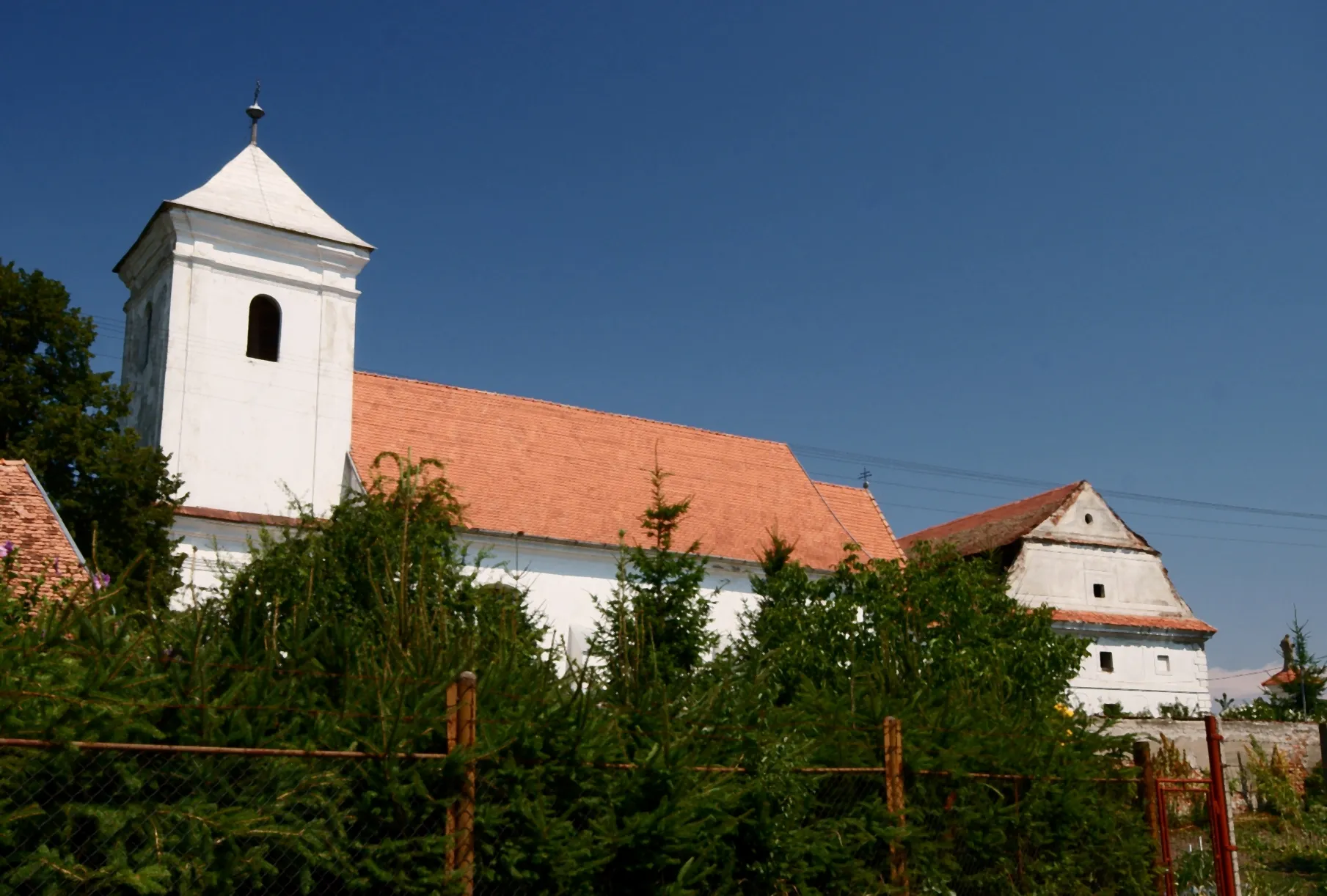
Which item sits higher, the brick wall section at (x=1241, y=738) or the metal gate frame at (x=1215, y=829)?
the brick wall section at (x=1241, y=738)

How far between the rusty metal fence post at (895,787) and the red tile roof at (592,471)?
1367cm

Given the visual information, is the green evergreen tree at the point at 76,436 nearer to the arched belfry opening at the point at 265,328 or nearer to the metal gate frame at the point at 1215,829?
the arched belfry opening at the point at 265,328

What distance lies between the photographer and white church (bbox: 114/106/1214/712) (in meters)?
20.9

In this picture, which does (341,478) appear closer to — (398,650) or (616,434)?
(616,434)

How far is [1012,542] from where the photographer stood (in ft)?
104

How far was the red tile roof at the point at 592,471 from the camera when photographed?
22.4 metres

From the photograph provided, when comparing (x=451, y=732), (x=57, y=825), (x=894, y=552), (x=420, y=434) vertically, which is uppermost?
(x=420, y=434)

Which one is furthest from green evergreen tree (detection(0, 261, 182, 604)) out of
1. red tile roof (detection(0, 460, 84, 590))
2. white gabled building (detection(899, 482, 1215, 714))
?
white gabled building (detection(899, 482, 1215, 714))

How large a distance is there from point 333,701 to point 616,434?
20.1 meters

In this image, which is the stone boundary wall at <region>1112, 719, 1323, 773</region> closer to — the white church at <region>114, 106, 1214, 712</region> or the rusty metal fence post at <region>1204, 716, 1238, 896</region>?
the white church at <region>114, 106, 1214, 712</region>

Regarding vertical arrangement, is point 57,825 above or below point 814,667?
below

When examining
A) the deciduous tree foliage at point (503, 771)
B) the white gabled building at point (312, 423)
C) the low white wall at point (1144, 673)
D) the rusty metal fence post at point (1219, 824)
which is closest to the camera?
the deciduous tree foliage at point (503, 771)

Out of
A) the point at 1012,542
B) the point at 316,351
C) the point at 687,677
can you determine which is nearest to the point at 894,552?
the point at 1012,542

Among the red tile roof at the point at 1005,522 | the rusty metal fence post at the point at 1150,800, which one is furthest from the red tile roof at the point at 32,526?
the red tile roof at the point at 1005,522
